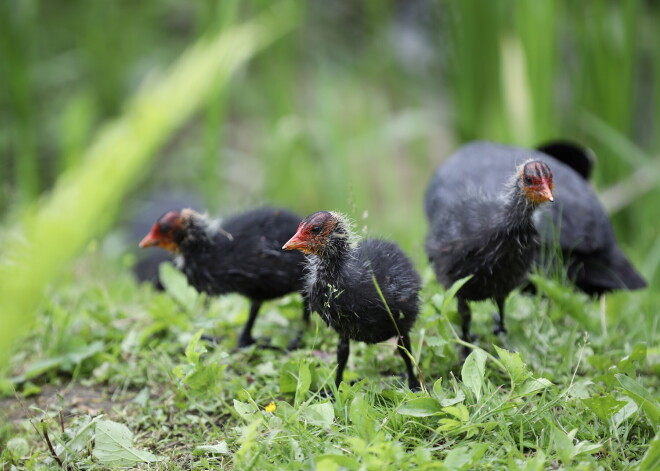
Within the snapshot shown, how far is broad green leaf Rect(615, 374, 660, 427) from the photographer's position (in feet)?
7.51

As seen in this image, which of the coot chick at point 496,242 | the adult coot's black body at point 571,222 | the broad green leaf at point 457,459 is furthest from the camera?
the adult coot's black body at point 571,222

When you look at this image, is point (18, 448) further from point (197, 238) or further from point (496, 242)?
point (496, 242)

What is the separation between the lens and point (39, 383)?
3.13m

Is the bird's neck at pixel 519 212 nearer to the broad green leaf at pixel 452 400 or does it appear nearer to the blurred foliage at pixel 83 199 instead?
the broad green leaf at pixel 452 400

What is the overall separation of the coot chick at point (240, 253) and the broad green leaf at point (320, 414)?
964mm

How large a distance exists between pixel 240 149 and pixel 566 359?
758 cm

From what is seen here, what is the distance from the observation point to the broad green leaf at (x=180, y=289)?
3.59m

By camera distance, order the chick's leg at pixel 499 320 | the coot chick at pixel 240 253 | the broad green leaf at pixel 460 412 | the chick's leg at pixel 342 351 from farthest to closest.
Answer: the coot chick at pixel 240 253 → the chick's leg at pixel 499 320 → the chick's leg at pixel 342 351 → the broad green leaf at pixel 460 412

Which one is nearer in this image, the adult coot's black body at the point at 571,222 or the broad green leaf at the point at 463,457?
the broad green leaf at the point at 463,457

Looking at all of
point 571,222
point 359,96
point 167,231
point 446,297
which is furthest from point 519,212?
point 359,96

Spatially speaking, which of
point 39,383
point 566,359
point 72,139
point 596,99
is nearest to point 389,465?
point 566,359

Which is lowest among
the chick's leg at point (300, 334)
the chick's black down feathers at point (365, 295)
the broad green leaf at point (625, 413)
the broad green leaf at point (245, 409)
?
the broad green leaf at point (625, 413)

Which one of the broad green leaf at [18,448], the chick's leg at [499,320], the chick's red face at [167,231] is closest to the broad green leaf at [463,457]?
the chick's leg at [499,320]

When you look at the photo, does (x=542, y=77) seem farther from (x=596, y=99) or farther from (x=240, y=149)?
(x=240, y=149)
